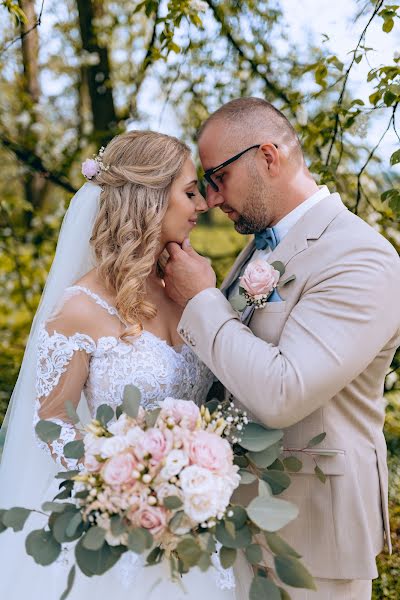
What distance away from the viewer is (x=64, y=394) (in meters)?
2.46

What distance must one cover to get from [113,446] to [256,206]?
1236mm

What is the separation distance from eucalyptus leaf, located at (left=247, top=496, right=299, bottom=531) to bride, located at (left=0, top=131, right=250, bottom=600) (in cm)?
70

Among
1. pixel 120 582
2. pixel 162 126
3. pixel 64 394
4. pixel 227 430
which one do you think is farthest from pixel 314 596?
pixel 162 126

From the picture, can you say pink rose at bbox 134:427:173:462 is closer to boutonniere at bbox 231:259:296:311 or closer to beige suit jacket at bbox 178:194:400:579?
beige suit jacket at bbox 178:194:400:579

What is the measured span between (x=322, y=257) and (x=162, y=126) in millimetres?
3471

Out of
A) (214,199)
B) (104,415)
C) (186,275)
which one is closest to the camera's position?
(104,415)

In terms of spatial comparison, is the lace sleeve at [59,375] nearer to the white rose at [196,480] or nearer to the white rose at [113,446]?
the white rose at [113,446]

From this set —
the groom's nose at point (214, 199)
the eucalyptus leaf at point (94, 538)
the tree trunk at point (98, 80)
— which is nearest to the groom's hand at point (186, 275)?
the groom's nose at point (214, 199)

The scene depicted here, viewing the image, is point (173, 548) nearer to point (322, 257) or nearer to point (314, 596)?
point (314, 596)

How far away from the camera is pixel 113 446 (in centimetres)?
176

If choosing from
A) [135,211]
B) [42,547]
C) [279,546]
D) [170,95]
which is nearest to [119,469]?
[42,547]

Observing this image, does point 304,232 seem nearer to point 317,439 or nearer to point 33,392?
point 317,439

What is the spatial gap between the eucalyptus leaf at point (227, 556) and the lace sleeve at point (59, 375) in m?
0.79

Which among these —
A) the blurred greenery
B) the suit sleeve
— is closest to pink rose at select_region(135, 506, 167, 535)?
the suit sleeve
